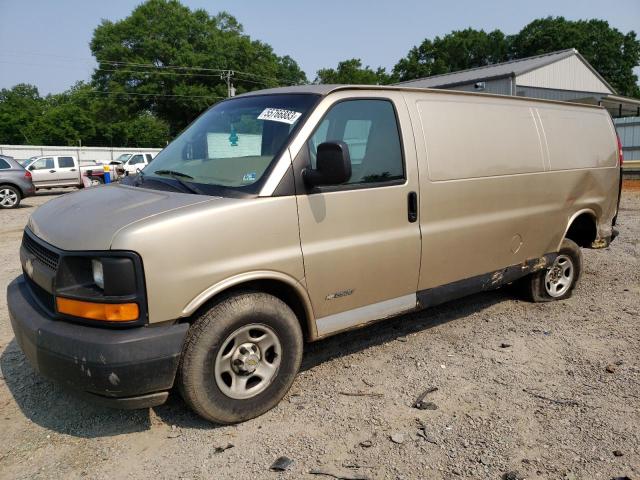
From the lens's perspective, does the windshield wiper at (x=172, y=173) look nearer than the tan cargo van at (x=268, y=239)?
No

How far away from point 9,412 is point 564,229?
504cm

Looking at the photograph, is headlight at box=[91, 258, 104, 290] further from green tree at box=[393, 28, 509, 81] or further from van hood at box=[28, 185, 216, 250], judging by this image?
green tree at box=[393, 28, 509, 81]

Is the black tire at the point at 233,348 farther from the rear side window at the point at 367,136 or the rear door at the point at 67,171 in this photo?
the rear door at the point at 67,171

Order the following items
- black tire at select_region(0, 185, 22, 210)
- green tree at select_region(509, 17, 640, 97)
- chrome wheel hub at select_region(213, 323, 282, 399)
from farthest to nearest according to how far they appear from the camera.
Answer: green tree at select_region(509, 17, 640, 97)
black tire at select_region(0, 185, 22, 210)
chrome wheel hub at select_region(213, 323, 282, 399)

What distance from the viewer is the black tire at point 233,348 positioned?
2828mm

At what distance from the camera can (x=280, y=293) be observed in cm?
328

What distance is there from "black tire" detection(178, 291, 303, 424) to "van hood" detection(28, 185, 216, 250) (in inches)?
26.1

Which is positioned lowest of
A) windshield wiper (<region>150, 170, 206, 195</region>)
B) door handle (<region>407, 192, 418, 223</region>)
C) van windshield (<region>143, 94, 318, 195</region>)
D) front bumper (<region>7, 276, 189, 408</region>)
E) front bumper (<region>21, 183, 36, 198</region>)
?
front bumper (<region>7, 276, 189, 408</region>)

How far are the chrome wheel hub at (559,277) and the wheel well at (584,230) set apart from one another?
0.37 meters

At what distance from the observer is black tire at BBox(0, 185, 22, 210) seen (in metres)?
15.8

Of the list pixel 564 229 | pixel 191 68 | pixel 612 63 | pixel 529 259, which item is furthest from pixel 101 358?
pixel 612 63

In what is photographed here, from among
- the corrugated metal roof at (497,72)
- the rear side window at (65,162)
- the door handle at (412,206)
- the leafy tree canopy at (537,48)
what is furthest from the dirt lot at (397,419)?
the leafy tree canopy at (537,48)

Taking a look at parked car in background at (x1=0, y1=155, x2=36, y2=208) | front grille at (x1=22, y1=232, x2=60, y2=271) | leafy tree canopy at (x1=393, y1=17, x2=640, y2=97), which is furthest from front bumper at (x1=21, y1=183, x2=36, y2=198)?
leafy tree canopy at (x1=393, y1=17, x2=640, y2=97)

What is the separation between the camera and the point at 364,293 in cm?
353
